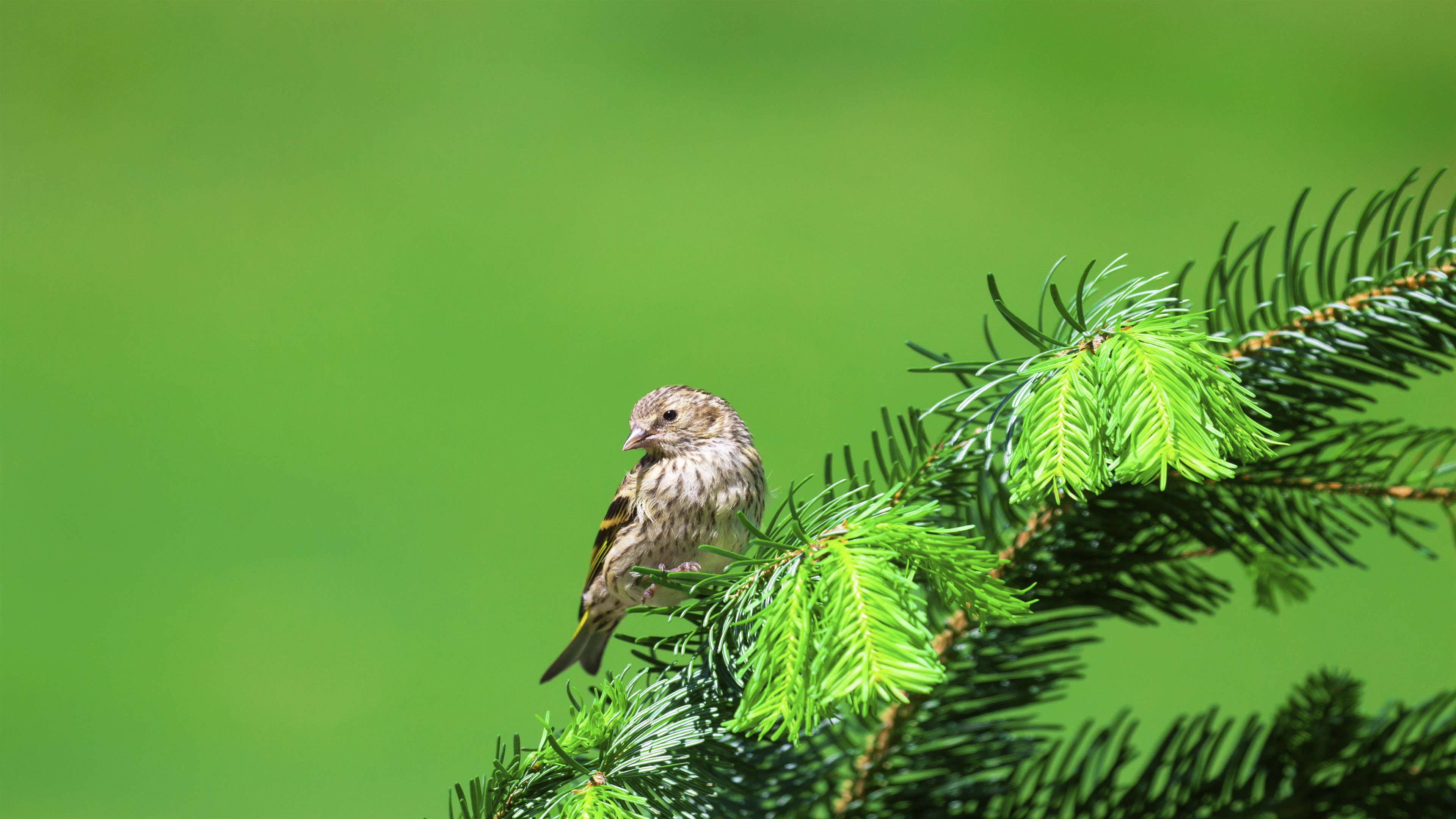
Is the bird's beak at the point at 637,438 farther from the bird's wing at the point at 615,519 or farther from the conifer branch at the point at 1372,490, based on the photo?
the conifer branch at the point at 1372,490

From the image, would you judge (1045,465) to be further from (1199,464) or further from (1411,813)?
(1411,813)

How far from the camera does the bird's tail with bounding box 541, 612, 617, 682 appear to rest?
2.09 feet

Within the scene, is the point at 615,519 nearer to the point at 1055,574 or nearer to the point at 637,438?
the point at 637,438

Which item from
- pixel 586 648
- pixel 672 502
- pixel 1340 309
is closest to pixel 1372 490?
pixel 1340 309

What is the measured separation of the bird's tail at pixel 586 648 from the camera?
0.64 metres

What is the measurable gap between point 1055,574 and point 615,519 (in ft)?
0.82

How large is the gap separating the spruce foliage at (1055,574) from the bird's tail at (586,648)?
0.18 metres

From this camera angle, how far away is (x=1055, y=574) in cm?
46

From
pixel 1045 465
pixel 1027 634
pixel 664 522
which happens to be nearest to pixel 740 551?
→ pixel 664 522

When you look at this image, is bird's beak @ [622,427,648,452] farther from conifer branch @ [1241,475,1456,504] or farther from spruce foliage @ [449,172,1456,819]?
conifer branch @ [1241,475,1456,504]

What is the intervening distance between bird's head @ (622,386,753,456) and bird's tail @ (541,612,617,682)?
0.12m

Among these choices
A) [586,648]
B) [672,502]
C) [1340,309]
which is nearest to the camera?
[1340,309]

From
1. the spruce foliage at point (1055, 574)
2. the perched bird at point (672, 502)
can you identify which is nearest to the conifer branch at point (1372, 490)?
the spruce foliage at point (1055, 574)

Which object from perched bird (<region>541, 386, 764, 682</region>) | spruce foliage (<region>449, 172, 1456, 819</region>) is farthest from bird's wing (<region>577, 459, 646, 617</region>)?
spruce foliage (<region>449, 172, 1456, 819</region>)
